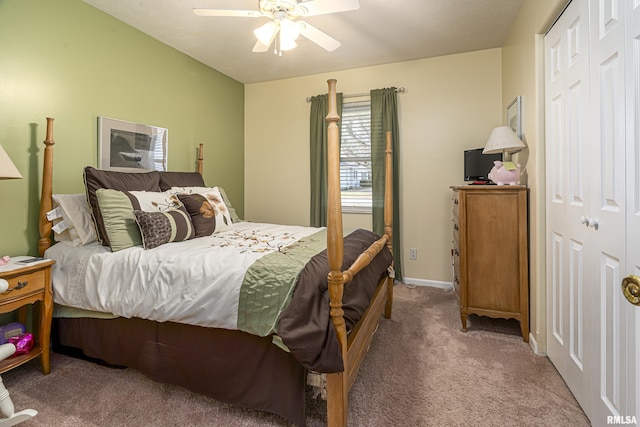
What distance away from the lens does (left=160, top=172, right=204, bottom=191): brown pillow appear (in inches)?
105

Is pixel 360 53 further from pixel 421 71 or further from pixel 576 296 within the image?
pixel 576 296

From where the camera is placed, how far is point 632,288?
792 millimetres

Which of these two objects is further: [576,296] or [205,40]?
[205,40]

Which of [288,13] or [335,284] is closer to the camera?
[335,284]

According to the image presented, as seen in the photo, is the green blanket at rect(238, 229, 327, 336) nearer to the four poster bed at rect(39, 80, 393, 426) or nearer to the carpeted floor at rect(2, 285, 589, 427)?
the four poster bed at rect(39, 80, 393, 426)

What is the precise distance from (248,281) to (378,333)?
1.36 m

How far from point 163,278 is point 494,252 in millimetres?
2257

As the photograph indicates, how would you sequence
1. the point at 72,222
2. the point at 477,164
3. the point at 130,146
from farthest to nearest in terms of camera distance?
the point at 477,164 → the point at 130,146 → the point at 72,222

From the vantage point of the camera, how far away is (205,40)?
3021 mm

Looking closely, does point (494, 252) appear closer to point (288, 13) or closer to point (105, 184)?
point (288, 13)

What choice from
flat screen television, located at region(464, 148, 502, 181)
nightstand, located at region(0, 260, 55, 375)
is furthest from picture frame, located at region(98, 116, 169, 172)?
flat screen television, located at region(464, 148, 502, 181)

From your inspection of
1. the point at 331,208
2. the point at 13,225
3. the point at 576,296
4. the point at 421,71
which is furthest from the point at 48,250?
the point at 421,71

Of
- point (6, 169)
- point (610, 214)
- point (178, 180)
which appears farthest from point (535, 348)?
point (6, 169)

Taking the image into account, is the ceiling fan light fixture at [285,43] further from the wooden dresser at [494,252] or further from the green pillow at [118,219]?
the wooden dresser at [494,252]
